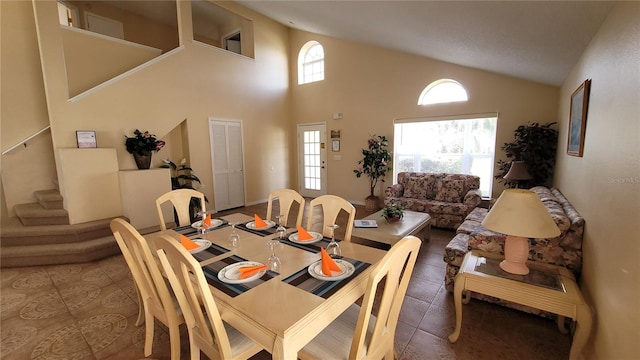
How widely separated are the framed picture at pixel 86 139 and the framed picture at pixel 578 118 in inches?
233

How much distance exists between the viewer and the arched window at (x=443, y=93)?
5125 mm

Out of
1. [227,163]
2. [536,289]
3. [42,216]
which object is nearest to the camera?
[536,289]

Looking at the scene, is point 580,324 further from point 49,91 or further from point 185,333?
point 49,91

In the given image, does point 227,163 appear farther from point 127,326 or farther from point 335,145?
point 127,326

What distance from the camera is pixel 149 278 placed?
1.64 m

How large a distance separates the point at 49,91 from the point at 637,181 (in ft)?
18.9

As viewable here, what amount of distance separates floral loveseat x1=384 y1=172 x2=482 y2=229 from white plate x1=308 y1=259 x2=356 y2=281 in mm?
3527

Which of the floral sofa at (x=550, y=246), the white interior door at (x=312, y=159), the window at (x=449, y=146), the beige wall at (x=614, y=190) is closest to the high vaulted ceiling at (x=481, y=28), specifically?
the beige wall at (x=614, y=190)

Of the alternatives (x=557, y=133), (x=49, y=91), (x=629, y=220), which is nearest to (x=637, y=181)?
(x=629, y=220)

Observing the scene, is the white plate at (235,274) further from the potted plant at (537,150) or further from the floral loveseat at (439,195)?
the potted plant at (537,150)

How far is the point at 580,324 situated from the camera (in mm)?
1578

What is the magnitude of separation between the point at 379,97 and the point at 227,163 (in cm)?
366

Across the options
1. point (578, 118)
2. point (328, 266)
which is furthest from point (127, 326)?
point (578, 118)

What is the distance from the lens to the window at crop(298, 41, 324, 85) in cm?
677
